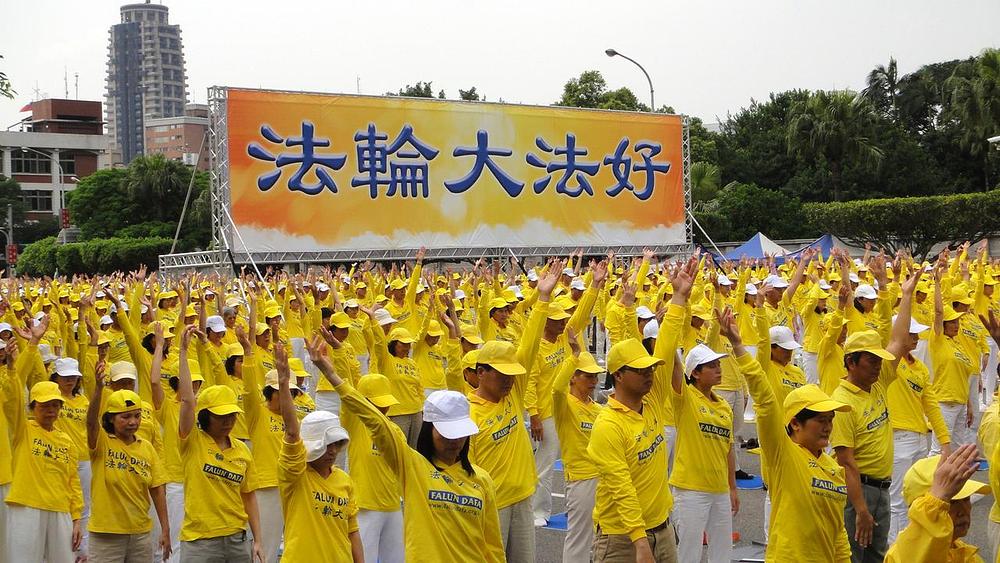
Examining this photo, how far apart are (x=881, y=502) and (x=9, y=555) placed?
5.10m

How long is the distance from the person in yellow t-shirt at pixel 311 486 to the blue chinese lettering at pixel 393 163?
1967cm

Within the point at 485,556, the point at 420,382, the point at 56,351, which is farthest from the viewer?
the point at 56,351

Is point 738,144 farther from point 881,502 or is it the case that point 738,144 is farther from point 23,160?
point 23,160

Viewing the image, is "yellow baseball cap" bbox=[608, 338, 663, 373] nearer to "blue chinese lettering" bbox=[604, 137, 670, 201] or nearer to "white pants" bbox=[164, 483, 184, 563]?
"white pants" bbox=[164, 483, 184, 563]

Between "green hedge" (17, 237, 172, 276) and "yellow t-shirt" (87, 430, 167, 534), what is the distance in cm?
3979

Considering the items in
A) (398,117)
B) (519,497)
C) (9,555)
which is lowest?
(9,555)

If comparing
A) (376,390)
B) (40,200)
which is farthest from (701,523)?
(40,200)

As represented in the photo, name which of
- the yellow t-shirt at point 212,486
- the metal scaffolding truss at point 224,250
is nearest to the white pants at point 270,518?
the yellow t-shirt at point 212,486

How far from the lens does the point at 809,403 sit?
5.05m

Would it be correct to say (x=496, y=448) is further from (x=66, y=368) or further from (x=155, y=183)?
(x=155, y=183)

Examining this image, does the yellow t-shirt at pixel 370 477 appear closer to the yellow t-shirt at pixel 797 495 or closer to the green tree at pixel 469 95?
the yellow t-shirt at pixel 797 495

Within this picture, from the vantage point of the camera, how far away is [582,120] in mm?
27453

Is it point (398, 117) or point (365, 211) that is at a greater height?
point (398, 117)

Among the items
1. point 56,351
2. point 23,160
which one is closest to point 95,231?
point 23,160
